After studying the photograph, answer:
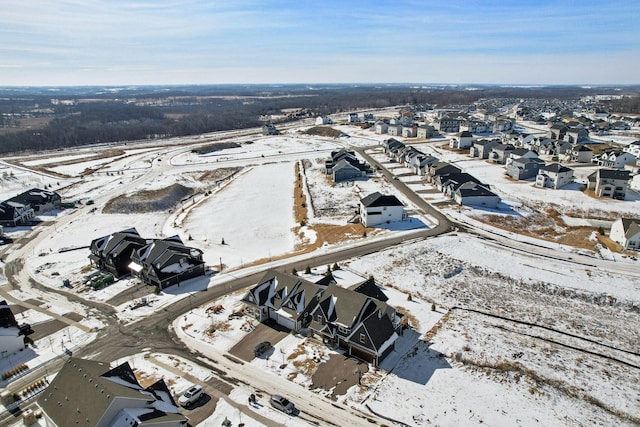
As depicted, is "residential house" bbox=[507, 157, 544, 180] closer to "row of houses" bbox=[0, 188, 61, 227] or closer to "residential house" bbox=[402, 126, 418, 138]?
"residential house" bbox=[402, 126, 418, 138]

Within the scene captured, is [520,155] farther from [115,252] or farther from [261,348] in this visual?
[115,252]

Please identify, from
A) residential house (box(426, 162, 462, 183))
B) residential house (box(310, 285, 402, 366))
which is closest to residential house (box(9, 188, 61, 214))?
residential house (box(310, 285, 402, 366))

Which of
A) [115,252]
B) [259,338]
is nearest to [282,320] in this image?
[259,338]

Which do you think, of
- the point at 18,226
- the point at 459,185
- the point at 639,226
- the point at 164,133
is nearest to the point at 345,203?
the point at 459,185

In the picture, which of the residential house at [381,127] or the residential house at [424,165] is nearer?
the residential house at [424,165]

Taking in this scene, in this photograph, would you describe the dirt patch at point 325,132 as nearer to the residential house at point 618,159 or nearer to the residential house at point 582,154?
the residential house at point 582,154

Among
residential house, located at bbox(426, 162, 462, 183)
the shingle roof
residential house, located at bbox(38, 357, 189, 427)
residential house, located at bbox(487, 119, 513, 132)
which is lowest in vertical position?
residential house, located at bbox(38, 357, 189, 427)

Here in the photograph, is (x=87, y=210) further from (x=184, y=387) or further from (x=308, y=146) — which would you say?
(x=308, y=146)

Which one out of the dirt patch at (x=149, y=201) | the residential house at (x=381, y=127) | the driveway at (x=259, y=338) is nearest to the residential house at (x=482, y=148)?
the residential house at (x=381, y=127)
